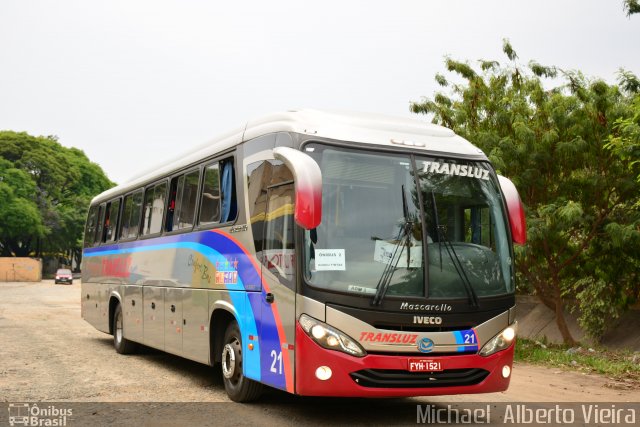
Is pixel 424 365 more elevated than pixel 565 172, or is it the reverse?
pixel 565 172

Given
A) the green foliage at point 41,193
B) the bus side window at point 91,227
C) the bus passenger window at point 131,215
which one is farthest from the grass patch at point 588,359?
the green foliage at point 41,193

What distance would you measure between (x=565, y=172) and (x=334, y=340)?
10195 millimetres

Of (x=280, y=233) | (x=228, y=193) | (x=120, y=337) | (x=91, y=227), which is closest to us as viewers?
(x=280, y=233)

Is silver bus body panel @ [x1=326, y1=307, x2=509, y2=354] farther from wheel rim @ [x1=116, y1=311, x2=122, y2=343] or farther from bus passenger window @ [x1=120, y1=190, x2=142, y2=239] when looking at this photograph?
wheel rim @ [x1=116, y1=311, x2=122, y2=343]

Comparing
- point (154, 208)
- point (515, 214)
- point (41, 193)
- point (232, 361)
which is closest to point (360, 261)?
point (515, 214)

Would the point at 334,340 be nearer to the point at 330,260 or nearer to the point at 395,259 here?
the point at 330,260

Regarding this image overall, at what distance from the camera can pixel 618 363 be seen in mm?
13477

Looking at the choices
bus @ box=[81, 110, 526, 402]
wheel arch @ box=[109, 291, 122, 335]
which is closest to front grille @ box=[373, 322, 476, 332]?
bus @ box=[81, 110, 526, 402]

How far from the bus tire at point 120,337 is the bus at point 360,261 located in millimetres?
5345

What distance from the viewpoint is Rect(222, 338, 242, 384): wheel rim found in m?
8.98

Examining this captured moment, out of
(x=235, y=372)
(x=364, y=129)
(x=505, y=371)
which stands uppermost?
(x=364, y=129)

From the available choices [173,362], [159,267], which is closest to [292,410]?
[159,267]

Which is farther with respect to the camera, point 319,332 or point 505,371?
point 505,371

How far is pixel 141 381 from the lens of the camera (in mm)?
10914
